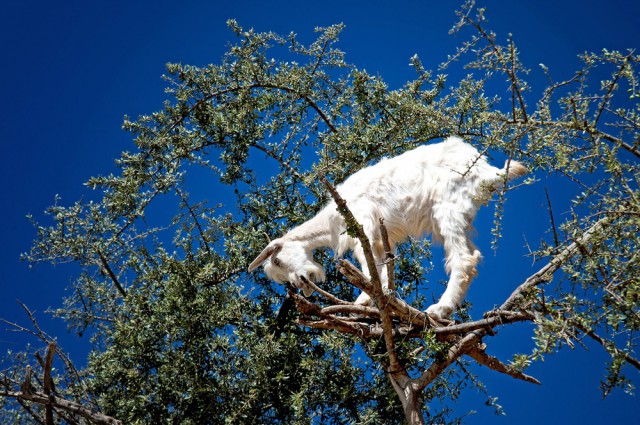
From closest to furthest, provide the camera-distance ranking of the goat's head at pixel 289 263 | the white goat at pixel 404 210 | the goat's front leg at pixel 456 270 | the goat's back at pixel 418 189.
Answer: the goat's front leg at pixel 456 270, the white goat at pixel 404 210, the goat's back at pixel 418 189, the goat's head at pixel 289 263

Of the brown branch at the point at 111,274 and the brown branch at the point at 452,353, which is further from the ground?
the brown branch at the point at 111,274

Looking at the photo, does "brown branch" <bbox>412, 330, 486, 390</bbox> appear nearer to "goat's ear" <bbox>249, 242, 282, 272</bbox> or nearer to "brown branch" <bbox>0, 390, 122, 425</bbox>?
"goat's ear" <bbox>249, 242, 282, 272</bbox>

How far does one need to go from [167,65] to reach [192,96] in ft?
1.55

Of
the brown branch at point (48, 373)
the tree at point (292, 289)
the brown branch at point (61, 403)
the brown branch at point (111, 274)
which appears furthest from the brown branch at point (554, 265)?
the brown branch at point (111, 274)

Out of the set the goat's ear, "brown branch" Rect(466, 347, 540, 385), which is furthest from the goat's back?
"brown branch" Rect(466, 347, 540, 385)

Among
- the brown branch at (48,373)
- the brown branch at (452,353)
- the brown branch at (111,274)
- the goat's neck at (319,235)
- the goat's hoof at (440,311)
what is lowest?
the brown branch at (452,353)

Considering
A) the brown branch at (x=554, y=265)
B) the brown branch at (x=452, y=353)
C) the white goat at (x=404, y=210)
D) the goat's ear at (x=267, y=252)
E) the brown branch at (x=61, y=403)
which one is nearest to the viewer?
the brown branch at (x=554, y=265)

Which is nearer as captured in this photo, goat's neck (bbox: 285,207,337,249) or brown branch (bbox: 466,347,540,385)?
brown branch (bbox: 466,347,540,385)

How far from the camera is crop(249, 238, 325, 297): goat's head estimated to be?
6621 mm

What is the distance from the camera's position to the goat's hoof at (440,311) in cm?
575

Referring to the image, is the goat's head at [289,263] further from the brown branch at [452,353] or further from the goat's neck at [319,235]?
the brown branch at [452,353]

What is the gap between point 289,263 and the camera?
21.8 ft

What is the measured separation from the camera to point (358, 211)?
6.54 meters

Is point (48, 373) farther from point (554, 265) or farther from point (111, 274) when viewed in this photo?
point (554, 265)
